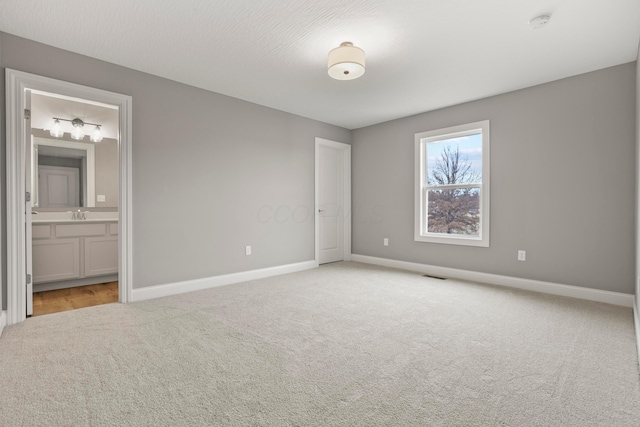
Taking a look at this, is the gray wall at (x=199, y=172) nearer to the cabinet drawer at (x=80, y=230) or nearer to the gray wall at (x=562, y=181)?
the cabinet drawer at (x=80, y=230)

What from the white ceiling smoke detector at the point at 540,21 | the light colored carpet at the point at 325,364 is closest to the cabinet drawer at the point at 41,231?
the light colored carpet at the point at 325,364

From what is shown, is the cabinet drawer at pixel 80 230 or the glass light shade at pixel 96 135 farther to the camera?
the glass light shade at pixel 96 135

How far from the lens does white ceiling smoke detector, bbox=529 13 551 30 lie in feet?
7.68

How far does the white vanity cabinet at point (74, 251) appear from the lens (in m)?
3.79

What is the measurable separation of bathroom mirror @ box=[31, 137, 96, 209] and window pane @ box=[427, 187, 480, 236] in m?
5.01

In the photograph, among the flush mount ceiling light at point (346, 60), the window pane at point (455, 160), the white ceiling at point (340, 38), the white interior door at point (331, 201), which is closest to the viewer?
the white ceiling at point (340, 38)

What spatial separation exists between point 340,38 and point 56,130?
4231 millimetres

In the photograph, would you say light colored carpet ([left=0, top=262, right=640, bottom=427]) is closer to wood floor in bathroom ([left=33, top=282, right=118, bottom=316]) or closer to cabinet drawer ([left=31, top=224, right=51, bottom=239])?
wood floor in bathroom ([left=33, top=282, right=118, bottom=316])

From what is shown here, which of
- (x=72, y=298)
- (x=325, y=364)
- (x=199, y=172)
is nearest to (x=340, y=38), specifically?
(x=199, y=172)

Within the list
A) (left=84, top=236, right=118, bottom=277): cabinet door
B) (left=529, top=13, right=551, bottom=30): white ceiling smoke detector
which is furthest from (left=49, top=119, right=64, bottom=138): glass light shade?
(left=529, top=13, right=551, bottom=30): white ceiling smoke detector

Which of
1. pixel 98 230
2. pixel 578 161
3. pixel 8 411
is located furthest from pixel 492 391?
pixel 98 230

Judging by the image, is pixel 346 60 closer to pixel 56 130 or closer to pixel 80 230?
pixel 80 230

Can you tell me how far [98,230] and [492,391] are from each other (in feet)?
15.3

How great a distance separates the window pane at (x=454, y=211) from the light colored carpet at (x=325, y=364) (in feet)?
4.37
